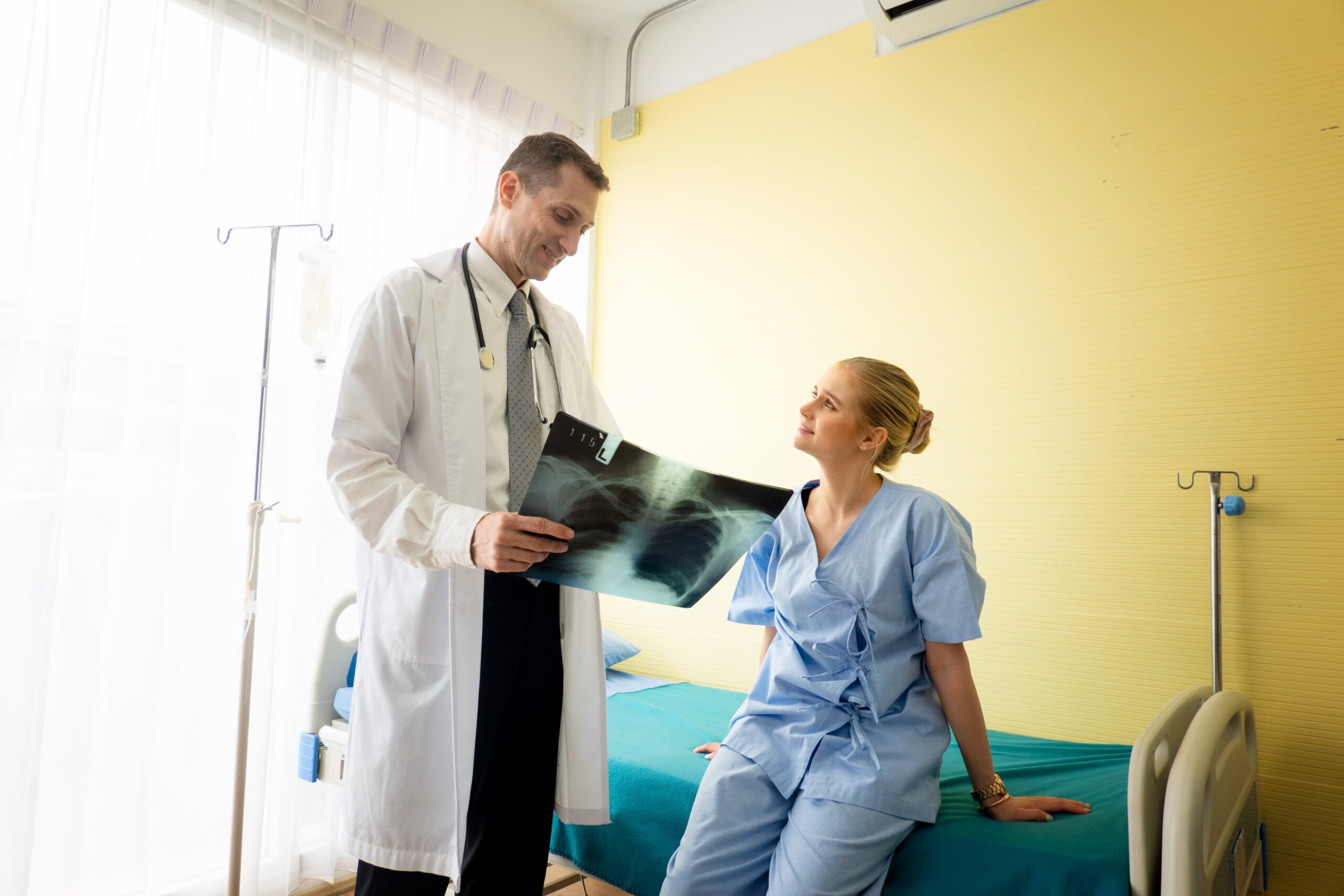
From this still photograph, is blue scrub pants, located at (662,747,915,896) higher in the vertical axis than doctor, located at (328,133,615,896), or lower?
lower

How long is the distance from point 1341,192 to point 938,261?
973 millimetres

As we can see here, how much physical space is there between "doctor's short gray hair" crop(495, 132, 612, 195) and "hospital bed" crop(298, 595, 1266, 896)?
1195 mm

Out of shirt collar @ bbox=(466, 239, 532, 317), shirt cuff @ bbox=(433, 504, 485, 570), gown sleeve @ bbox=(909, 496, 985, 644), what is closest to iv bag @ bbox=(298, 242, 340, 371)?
shirt collar @ bbox=(466, 239, 532, 317)

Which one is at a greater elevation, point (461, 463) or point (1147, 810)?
point (461, 463)

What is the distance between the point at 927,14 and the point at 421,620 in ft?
7.53

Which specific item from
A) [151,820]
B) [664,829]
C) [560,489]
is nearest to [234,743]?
[151,820]

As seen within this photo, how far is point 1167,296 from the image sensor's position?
2199 millimetres

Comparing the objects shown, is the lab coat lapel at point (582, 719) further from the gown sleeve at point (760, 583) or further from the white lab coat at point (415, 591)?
the gown sleeve at point (760, 583)

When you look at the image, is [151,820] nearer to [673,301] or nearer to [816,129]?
[673,301]

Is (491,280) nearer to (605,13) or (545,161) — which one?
(545,161)

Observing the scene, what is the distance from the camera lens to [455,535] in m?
1.11

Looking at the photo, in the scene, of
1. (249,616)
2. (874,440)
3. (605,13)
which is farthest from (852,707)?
(605,13)

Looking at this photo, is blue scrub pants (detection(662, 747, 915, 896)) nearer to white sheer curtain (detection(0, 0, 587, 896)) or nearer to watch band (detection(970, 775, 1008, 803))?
watch band (detection(970, 775, 1008, 803))

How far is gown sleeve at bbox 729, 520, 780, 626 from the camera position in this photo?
1.64 meters
